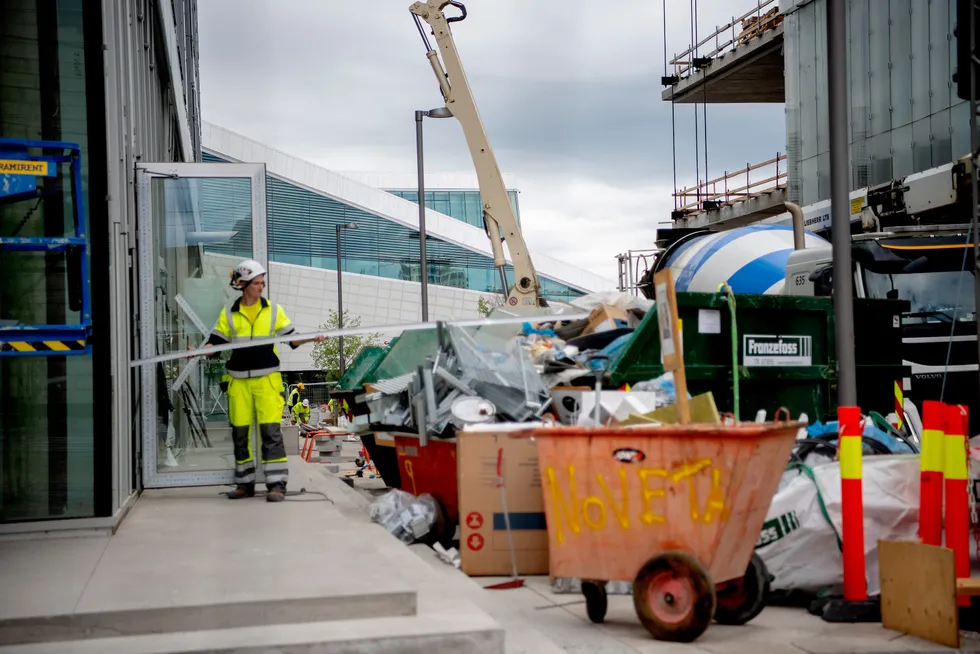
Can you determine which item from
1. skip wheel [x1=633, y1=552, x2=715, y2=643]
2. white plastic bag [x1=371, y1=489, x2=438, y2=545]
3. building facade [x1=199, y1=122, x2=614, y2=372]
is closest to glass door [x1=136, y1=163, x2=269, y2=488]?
white plastic bag [x1=371, y1=489, x2=438, y2=545]

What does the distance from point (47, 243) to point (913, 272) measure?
370 inches

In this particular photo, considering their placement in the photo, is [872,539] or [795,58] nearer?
[872,539]

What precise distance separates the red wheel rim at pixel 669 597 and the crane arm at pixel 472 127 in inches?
552

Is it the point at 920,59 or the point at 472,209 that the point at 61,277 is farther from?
the point at 472,209

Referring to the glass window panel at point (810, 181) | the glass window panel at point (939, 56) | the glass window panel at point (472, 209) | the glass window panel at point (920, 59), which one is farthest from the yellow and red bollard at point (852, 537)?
the glass window panel at point (472, 209)

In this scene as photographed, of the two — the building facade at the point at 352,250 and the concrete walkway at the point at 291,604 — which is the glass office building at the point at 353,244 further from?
the concrete walkway at the point at 291,604

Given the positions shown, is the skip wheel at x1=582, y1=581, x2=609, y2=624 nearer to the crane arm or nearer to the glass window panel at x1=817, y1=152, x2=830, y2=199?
the crane arm

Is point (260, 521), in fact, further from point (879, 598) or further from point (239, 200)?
point (879, 598)

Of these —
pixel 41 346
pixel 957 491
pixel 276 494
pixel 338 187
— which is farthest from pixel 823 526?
pixel 338 187

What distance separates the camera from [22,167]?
6.86 meters

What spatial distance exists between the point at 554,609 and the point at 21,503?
3.32 m

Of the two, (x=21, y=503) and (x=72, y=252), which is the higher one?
(x=72, y=252)

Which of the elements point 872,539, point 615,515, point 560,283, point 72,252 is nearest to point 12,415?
point 72,252

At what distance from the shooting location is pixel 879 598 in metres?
6.29
